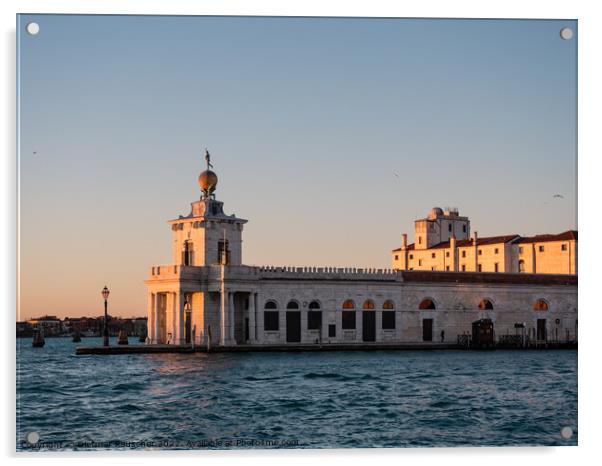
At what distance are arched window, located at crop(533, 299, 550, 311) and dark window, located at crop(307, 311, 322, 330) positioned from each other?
38.0ft

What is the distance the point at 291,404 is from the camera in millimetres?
28688

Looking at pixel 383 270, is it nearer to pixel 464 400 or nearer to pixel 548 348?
pixel 548 348

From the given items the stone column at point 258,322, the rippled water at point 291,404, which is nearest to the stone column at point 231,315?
the stone column at point 258,322

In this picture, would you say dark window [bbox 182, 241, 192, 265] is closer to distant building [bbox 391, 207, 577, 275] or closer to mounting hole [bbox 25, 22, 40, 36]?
distant building [bbox 391, 207, 577, 275]

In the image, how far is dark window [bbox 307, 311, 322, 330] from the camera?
58.3 m

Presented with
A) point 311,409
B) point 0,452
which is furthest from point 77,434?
point 311,409

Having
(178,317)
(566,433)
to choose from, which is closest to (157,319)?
(178,317)

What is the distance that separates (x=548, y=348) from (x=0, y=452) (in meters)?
45.3

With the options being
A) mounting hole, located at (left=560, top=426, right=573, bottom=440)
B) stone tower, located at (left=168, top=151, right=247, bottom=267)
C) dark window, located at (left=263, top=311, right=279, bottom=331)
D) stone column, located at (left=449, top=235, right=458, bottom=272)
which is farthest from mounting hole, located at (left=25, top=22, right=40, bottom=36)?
stone column, located at (left=449, top=235, right=458, bottom=272)

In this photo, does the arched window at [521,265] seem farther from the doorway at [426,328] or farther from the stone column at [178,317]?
the stone column at [178,317]

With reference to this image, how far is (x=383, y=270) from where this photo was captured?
60656mm

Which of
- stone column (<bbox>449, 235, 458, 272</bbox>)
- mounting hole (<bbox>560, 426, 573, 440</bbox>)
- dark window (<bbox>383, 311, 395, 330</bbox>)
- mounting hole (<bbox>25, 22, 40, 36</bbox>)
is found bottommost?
mounting hole (<bbox>560, 426, 573, 440</bbox>)

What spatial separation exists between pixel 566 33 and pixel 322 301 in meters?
38.6

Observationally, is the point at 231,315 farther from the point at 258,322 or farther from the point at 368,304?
the point at 368,304
